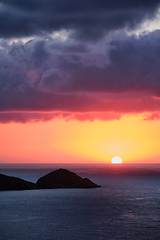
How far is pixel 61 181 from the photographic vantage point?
144 metres

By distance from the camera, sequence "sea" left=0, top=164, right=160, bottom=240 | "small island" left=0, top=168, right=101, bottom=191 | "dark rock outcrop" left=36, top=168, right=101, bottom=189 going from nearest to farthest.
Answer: "sea" left=0, top=164, right=160, bottom=240, "small island" left=0, top=168, right=101, bottom=191, "dark rock outcrop" left=36, top=168, right=101, bottom=189

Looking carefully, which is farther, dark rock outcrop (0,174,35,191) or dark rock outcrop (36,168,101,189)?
dark rock outcrop (36,168,101,189)

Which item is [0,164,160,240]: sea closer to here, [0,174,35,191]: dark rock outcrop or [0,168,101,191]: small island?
[0,174,35,191]: dark rock outcrop

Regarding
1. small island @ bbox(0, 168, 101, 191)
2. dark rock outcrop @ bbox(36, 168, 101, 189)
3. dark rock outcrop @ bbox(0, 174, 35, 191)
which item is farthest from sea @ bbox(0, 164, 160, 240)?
dark rock outcrop @ bbox(36, 168, 101, 189)

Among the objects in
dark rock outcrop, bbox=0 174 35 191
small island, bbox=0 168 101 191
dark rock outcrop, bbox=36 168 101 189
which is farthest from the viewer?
dark rock outcrop, bbox=36 168 101 189

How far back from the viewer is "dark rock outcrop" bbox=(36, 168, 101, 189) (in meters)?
141

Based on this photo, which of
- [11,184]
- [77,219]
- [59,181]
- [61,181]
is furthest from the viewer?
[61,181]

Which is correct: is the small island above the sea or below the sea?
above

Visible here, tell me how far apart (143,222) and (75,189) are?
72.7 metres

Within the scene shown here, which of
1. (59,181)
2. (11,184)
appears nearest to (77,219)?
(11,184)

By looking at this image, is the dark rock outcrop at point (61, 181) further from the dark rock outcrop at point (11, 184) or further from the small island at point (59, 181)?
the dark rock outcrop at point (11, 184)

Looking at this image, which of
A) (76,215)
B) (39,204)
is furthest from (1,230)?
(39,204)

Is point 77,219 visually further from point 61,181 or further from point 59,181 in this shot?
point 61,181

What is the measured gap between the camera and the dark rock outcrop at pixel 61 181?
141 metres
